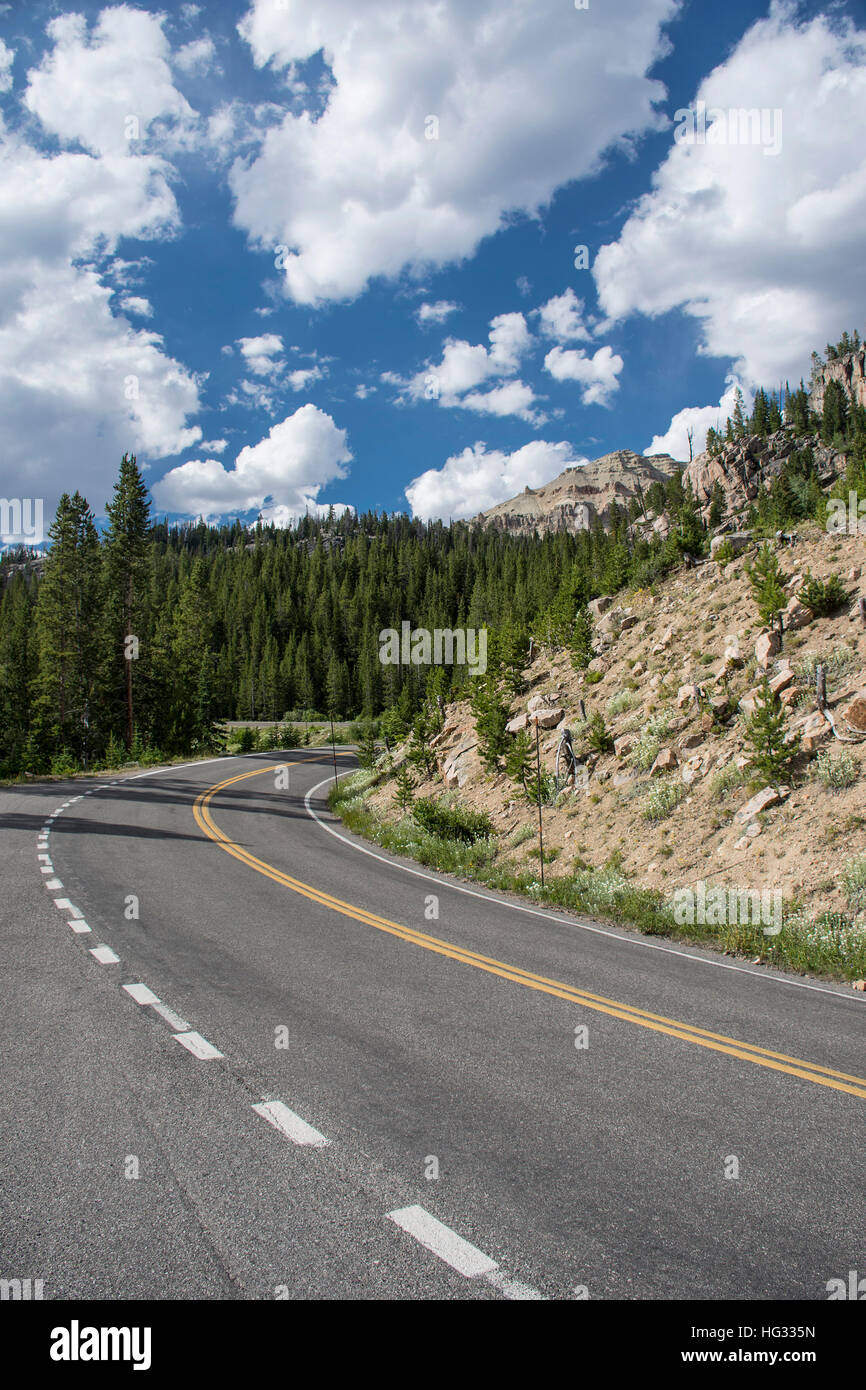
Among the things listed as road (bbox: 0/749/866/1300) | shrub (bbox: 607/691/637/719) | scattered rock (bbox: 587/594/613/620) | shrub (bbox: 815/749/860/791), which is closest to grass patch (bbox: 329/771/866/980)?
road (bbox: 0/749/866/1300)

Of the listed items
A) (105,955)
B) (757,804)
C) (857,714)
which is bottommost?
(105,955)

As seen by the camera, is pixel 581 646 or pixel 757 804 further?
pixel 581 646

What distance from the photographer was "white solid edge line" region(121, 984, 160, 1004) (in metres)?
6.28

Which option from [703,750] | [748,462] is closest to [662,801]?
[703,750]

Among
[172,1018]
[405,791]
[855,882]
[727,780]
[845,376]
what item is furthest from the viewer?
[845,376]

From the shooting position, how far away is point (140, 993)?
645 cm

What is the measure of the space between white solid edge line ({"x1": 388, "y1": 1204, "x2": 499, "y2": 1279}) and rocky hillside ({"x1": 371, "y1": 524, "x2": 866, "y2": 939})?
27.4ft

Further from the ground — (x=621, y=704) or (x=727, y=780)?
(x=621, y=704)

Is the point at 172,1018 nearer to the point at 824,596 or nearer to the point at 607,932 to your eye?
the point at 607,932

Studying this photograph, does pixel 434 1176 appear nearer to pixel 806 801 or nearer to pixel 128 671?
pixel 806 801

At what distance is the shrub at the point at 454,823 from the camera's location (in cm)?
1739

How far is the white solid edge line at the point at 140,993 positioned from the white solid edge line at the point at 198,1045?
836mm

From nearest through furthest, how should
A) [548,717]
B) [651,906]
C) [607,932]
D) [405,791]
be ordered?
[607,932] → [651,906] → [548,717] → [405,791]

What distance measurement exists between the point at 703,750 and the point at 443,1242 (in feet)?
41.5
